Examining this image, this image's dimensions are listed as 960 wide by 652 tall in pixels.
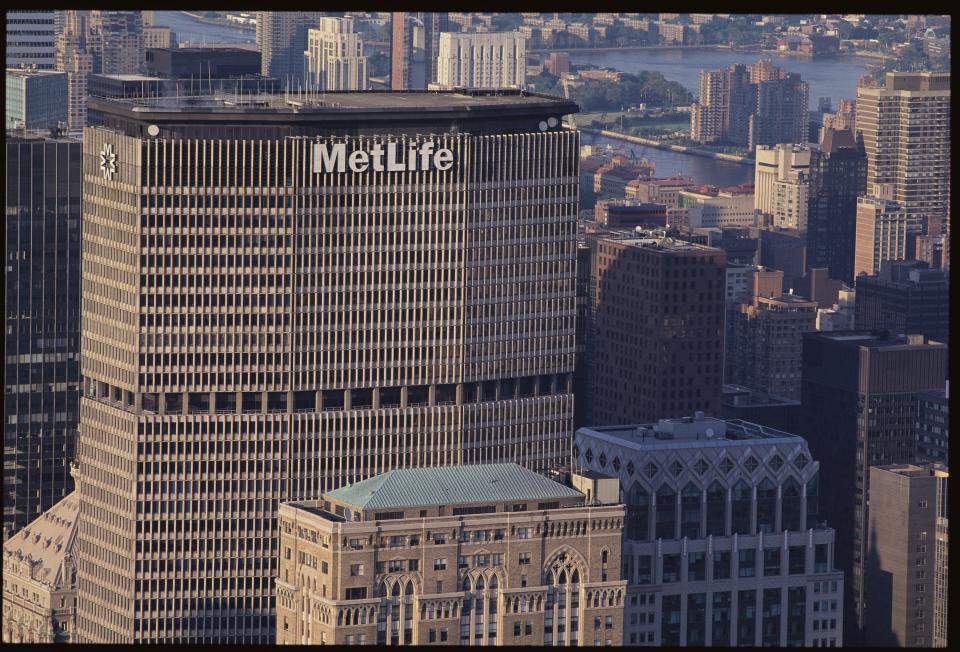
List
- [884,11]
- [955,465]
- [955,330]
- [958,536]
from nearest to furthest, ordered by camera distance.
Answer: [884,11] → [955,330] → [958,536] → [955,465]

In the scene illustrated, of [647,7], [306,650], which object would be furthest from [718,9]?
[306,650]

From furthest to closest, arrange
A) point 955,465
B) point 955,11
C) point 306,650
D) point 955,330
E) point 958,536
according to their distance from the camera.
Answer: point 306,650 < point 955,465 < point 958,536 < point 955,330 < point 955,11

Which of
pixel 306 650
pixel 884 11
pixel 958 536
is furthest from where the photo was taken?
Answer: pixel 306 650

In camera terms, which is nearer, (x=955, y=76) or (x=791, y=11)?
(x=791, y=11)

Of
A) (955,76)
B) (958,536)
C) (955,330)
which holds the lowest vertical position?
(958,536)

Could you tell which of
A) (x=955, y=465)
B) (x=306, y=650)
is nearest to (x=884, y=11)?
(x=955, y=465)

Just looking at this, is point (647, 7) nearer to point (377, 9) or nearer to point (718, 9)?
point (718, 9)

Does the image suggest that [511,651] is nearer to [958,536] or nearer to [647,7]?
[958,536]

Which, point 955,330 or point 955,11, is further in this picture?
point 955,330

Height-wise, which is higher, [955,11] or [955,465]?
[955,11]

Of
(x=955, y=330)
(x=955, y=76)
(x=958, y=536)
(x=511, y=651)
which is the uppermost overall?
(x=955, y=76)
